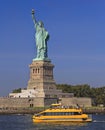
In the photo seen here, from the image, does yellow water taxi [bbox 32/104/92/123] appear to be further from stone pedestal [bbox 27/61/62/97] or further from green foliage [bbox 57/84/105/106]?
green foliage [bbox 57/84/105/106]

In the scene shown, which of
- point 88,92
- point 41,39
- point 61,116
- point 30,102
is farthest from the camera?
point 88,92

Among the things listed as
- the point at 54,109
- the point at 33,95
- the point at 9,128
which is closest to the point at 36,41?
the point at 33,95

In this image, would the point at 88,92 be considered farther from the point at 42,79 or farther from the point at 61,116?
the point at 61,116

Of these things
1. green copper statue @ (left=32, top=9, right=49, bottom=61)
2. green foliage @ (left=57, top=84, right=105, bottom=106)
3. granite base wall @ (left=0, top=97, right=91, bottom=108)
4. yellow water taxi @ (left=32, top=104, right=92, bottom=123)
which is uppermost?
green copper statue @ (left=32, top=9, right=49, bottom=61)

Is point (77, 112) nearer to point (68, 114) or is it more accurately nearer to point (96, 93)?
point (68, 114)

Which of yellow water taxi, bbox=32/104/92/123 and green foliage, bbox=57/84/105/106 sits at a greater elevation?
green foliage, bbox=57/84/105/106

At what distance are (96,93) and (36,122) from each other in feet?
226

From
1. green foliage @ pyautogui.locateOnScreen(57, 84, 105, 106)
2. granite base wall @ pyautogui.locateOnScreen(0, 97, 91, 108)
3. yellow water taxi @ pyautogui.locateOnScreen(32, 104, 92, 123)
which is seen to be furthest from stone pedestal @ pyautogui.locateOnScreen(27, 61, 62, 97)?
yellow water taxi @ pyautogui.locateOnScreen(32, 104, 92, 123)

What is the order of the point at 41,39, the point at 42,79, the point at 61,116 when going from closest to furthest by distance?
the point at 61,116 < the point at 42,79 < the point at 41,39

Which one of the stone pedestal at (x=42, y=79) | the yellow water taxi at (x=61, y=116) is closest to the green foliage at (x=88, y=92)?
the stone pedestal at (x=42, y=79)

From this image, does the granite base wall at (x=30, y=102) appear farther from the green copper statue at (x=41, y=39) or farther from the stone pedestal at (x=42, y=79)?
the green copper statue at (x=41, y=39)

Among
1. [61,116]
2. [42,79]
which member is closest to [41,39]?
[42,79]

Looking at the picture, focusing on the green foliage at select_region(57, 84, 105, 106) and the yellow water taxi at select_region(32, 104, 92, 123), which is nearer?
the yellow water taxi at select_region(32, 104, 92, 123)

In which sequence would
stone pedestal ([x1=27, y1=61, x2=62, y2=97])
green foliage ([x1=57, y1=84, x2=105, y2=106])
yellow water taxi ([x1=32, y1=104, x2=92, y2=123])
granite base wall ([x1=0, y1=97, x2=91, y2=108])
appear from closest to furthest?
yellow water taxi ([x1=32, y1=104, x2=92, y2=123]), granite base wall ([x1=0, y1=97, x2=91, y2=108]), stone pedestal ([x1=27, y1=61, x2=62, y2=97]), green foliage ([x1=57, y1=84, x2=105, y2=106])
